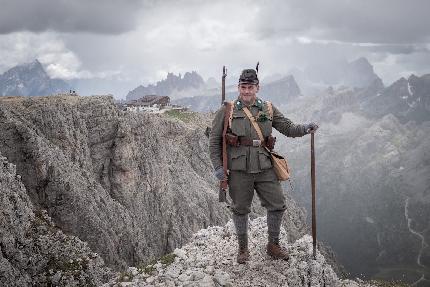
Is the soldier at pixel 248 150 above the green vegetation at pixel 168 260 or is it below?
above

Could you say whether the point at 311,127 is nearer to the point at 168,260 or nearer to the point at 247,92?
the point at 247,92

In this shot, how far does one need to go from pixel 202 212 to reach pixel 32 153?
116 ft

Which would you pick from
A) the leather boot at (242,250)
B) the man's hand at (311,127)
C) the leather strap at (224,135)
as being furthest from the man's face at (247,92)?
the leather boot at (242,250)

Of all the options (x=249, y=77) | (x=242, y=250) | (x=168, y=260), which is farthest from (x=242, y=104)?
(x=168, y=260)

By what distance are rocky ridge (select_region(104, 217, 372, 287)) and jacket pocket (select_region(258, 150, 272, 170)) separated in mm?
3119

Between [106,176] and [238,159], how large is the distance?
33866 millimetres

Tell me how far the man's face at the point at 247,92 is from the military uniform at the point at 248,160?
0.47 feet

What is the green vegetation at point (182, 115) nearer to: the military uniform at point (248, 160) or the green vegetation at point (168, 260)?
the green vegetation at point (168, 260)

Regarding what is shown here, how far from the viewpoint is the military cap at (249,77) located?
10953mm

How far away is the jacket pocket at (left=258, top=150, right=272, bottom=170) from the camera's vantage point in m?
10.9

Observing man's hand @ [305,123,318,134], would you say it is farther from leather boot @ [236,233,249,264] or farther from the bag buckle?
leather boot @ [236,233,249,264]

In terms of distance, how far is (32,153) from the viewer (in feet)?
86.9

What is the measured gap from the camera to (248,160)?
35.8ft

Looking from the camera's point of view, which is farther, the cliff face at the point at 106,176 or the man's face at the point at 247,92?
the cliff face at the point at 106,176
